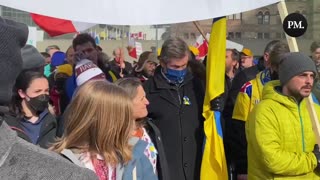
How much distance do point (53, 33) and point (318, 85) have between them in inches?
154

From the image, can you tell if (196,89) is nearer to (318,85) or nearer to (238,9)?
(238,9)

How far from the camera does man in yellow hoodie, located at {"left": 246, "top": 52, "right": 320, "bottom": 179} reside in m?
3.27

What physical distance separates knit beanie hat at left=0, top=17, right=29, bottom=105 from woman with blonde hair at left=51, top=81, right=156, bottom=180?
4.22 ft

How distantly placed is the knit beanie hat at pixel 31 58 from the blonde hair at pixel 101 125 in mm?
1010

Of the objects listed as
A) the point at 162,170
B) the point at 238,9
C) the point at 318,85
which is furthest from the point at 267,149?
the point at 318,85

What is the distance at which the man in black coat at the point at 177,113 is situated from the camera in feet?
12.9

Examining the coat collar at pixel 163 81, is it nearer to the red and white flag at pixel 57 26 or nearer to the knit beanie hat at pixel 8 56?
the knit beanie hat at pixel 8 56

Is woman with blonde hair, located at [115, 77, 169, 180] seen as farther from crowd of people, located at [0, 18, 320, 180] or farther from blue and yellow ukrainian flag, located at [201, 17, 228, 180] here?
blue and yellow ukrainian flag, located at [201, 17, 228, 180]

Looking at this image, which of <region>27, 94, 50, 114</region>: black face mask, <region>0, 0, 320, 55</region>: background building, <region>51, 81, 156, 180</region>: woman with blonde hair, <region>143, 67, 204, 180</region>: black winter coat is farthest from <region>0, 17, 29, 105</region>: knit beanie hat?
<region>0, 0, 320, 55</region>: background building

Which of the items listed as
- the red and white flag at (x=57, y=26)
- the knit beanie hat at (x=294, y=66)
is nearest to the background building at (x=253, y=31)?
the red and white flag at (x=57, y=26)

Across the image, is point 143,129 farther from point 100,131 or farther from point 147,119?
point 100,131

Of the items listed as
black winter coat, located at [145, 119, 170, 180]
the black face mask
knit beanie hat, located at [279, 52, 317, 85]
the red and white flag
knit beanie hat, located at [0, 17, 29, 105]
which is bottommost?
black winter coat, located at [145, 119, 170, 180]

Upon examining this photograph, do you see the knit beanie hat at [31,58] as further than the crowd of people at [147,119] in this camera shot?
Yes

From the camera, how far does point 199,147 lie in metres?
4.04
